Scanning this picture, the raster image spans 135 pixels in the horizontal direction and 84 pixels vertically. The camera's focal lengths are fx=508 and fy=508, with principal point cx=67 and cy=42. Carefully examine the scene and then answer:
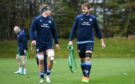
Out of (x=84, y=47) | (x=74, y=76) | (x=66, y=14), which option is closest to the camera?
(x=84, y=47)

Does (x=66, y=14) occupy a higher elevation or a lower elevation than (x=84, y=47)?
lower

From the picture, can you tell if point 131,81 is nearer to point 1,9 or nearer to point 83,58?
point 83,58

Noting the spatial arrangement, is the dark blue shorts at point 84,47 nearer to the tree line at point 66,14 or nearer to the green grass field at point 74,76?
the green grass field at point 74,76

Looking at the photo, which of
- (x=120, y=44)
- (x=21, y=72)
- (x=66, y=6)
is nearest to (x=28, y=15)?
(x=66, y=6)

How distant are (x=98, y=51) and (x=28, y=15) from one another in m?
21.5

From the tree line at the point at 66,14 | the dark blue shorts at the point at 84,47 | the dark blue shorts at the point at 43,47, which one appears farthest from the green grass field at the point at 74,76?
the tree line at the point at 66,14

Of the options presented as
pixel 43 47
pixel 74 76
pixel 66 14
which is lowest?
→ pixel 66 14

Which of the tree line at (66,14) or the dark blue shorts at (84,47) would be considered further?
the tree line at (66,14)

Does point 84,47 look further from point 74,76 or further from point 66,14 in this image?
point 66,14

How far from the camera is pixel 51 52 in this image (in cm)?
1551

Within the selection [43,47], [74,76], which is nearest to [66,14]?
[74,76]

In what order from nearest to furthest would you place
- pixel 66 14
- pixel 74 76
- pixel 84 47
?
pixel 84 47 → pixel 74 76 → pixel 66 14

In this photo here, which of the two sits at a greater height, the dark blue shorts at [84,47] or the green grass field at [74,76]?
the dark blue shorts at [84,47]

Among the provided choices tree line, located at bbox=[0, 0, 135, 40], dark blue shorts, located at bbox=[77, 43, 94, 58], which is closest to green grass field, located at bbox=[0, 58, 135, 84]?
dark blue shorts, located at bbox=[77, 43, 94, 58]
